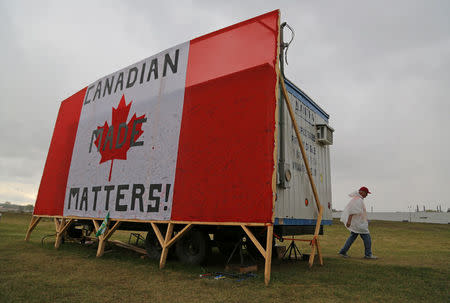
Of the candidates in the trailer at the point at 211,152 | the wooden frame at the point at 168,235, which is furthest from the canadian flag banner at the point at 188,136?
the wooden frame at the point at 168,235

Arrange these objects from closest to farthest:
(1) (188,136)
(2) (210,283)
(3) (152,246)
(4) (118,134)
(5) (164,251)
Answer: (2) (210,283) < (5) (164,251) < (1) (188,136) < (3) (152,246) < (4) (118,134)

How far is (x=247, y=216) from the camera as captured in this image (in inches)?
230

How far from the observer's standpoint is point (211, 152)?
6738 mm

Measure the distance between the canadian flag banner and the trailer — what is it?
0.08ft

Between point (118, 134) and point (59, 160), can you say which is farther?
point (59, 160)

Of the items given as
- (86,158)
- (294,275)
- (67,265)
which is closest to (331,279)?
(294,275)

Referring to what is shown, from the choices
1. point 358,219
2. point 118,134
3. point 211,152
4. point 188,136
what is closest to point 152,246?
point 188,136

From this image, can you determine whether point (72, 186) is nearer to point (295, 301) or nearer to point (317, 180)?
point (317, 180)

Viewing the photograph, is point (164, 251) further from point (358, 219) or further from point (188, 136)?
point (358, 219)

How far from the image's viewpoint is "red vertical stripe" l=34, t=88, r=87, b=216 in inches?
438

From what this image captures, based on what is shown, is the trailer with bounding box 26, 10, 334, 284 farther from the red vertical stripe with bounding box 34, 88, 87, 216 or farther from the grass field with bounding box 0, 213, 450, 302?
the red vertical stripe with bounding box 34, 88, 87, 216

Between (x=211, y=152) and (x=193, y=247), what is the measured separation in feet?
7.43

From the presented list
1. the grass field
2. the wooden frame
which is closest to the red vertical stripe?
the wooden frame

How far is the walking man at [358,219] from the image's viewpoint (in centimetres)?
824
